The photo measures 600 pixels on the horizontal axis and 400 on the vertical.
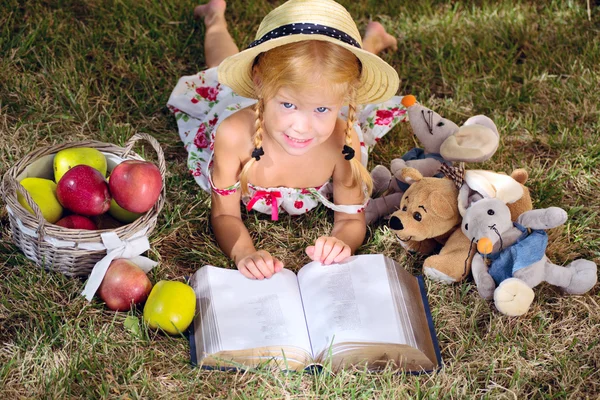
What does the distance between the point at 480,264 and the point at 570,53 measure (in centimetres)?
150

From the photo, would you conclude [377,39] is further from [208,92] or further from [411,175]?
[411,175]

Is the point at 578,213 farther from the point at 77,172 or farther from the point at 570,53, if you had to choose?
the point at 77,172

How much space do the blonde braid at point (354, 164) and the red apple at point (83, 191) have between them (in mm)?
724

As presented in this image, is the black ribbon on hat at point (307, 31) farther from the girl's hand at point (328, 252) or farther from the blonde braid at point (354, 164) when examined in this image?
the girl's hand at point (328, 252)

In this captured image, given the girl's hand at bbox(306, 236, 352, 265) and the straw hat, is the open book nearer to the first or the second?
the girl's hand at bbox(306, 236, 352, 265)

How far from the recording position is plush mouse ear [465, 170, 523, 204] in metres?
2.01

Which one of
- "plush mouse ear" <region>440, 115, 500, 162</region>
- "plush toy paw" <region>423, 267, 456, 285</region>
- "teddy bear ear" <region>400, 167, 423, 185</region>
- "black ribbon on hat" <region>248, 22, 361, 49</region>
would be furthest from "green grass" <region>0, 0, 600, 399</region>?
"black ribbon on hat" <region>248, 22, 361, 49</region>

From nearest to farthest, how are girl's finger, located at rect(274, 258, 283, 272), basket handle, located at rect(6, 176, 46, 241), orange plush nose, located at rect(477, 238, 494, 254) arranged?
basket handle, located at rect(6, 176, 46, 241), orange plush nose, located at rect(477, 238, 494, 254), girl's finger, located at rect(274, 258, 283, 272)

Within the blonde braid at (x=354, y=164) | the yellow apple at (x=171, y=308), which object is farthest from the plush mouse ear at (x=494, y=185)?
the yellow apple at (x=171, y=308)

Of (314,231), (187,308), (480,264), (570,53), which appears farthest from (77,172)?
(570,53)

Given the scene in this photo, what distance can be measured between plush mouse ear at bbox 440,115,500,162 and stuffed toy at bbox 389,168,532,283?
0.11m

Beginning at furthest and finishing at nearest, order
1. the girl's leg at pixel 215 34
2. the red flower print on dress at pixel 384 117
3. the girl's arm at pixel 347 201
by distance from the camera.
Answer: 1. the girl's leg at pixel 215 34
2. the red flower print on dress at pixel 384 117
3. the girl's arm at pixel 347 201

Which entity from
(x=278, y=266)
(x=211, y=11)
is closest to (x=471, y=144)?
(x=278, y=266)

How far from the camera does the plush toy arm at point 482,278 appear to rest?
6.75 ft
